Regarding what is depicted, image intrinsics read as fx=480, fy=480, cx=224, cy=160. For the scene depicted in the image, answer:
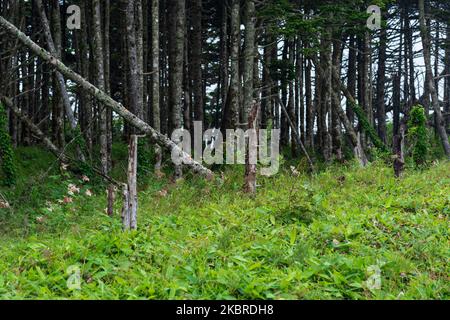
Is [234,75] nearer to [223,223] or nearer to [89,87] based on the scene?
[89,87]

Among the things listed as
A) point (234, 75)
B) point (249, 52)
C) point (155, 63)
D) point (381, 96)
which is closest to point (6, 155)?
point (155, 63)

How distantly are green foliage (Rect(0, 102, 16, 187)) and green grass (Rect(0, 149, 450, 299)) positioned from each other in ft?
16.5

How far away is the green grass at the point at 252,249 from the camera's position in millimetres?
5105

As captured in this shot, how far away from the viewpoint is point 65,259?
5965 millimetres

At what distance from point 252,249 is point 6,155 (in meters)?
10.8

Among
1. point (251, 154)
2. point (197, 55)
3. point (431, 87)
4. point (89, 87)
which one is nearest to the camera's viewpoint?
point (251, 154)

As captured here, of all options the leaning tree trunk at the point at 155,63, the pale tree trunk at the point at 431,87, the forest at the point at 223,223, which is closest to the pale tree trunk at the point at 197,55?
the forest at the point at 223,223

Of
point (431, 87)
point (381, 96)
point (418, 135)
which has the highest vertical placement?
point (381, 96)

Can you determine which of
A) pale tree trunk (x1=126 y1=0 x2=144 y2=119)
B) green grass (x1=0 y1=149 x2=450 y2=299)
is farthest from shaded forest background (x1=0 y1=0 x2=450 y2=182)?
green grass (x1=0 y1=149 x2=450 y2=299)

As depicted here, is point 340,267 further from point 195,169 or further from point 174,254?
point 195,169

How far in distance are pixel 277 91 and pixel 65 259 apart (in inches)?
820

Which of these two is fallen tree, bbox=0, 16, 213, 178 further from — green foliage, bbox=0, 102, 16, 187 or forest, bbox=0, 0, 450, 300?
green foliage, bbox=0, 102, 16, 187

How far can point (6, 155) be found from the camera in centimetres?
1439
